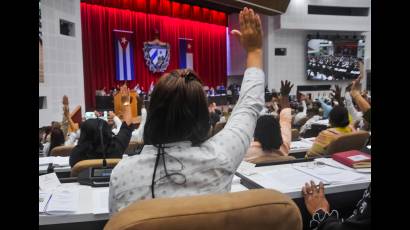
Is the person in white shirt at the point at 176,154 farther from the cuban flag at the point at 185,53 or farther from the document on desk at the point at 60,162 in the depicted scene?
the cuban flag at the point at 185,53

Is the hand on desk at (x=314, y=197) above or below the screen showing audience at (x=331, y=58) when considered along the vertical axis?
below

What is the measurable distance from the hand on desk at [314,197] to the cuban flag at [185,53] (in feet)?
43.8

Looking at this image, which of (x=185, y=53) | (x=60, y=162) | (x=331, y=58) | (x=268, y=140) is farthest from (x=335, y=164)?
(x=331, y=58)

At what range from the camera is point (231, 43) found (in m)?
17.0

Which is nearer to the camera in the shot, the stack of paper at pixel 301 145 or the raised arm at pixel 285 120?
the raised arm at pixel 285 120

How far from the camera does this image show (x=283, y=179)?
1.75 metres

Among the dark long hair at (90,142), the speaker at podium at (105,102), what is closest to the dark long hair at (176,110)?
the dark long hair at (90,142)

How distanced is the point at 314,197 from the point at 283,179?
226 millimetres

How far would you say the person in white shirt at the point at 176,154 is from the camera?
3.64 ft

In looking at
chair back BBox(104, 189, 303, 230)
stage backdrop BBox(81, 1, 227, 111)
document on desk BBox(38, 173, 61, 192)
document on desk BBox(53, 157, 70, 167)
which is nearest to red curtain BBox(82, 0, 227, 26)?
stage backdrop BBox(81, 1, 227, 111)

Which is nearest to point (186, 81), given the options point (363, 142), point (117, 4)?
point (363, 142)
